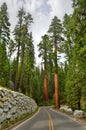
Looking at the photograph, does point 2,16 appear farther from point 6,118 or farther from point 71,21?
point 6,118

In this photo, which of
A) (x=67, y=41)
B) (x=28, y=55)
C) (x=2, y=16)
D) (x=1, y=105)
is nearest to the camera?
(x=1, y=105)

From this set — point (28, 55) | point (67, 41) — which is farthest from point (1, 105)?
point (28, 55)

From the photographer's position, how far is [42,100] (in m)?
76.5

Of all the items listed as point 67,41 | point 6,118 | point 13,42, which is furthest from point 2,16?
point 6,118

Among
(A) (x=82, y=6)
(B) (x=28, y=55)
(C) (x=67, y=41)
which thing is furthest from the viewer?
(B) (x=28, y=55)

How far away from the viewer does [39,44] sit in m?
70.4

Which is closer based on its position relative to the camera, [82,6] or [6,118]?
[6,118]

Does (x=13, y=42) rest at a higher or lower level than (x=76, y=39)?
higher

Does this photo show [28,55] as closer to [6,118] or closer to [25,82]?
[25,82]

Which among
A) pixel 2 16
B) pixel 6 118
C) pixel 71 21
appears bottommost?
pixel 6 118

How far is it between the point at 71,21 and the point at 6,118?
11737 millimetres

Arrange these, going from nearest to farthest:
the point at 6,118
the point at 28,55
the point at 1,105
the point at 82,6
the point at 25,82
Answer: the point at 1,105 → the point at 6,118 → the point at 82,6 → the point at 28,55 → the point at 25,82

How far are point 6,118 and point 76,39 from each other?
10.7 m

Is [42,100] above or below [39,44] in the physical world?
below
